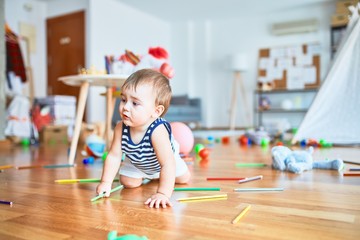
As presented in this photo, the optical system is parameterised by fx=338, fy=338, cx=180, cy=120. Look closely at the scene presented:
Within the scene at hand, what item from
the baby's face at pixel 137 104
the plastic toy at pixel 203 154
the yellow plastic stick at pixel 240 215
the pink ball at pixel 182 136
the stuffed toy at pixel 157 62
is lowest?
the plastic toy at pixel 203 154

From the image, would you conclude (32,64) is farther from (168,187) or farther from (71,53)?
(168,187)

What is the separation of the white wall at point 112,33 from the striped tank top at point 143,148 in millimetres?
4086

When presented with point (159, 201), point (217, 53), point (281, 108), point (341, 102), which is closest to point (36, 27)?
point (217, 53)

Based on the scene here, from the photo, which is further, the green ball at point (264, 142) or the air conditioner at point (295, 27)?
the air conditioner at point (295, 27)

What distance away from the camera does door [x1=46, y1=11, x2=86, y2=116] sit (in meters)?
5.38

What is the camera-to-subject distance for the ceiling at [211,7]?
5848 millimetres

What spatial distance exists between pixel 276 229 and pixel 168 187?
1.25ft

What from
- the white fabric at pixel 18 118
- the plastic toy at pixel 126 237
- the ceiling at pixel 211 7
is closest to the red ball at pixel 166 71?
the plastic toy at pixel 126 237

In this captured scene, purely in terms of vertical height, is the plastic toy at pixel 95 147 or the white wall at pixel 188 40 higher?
the white wall at pixel 188 40

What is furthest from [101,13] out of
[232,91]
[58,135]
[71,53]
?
[232,91]

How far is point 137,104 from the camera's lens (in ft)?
3.52

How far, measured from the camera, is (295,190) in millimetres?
1232

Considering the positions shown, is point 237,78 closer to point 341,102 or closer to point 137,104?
point 341,102

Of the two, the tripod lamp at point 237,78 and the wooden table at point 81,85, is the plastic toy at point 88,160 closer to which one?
the wooden table at point 81,85
